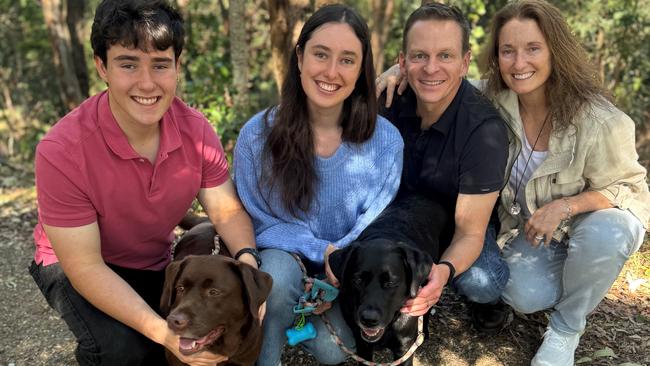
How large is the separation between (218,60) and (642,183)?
6.17m

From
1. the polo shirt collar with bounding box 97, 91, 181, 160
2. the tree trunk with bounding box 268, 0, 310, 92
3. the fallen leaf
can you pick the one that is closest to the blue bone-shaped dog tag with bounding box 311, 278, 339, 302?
the polo shirt collar with bounding box 97, 91, 181, 160

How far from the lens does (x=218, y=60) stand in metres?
8.50

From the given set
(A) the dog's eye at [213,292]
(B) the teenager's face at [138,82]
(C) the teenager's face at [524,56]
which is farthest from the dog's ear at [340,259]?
(C) the teenager's face at [524,56]

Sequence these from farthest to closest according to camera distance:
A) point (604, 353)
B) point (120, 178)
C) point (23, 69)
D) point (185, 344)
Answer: point (23, 69), point (604, 353), point (120, 178), point (185, 344)

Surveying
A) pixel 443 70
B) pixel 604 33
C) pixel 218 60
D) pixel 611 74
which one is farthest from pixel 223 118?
pixel 611 74

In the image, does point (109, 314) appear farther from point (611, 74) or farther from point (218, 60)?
point (611, 74)

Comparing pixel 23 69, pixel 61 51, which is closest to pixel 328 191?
pixel 61 51

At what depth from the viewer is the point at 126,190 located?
3.20 m

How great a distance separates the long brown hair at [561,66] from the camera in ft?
11.8

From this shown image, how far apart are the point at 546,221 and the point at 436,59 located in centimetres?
118

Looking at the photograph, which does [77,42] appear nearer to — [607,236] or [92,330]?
[92,330]

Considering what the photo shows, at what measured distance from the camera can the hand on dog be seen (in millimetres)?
3182

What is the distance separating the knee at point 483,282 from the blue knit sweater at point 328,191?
69 cm

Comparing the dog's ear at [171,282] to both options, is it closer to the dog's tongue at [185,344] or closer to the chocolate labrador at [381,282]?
the dog's tongue at [185,344]
